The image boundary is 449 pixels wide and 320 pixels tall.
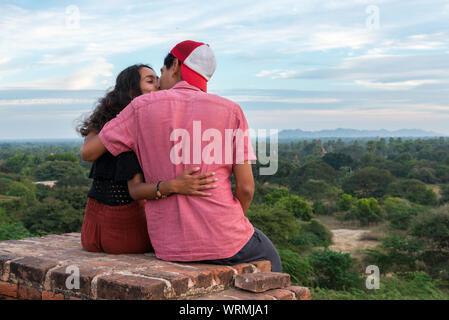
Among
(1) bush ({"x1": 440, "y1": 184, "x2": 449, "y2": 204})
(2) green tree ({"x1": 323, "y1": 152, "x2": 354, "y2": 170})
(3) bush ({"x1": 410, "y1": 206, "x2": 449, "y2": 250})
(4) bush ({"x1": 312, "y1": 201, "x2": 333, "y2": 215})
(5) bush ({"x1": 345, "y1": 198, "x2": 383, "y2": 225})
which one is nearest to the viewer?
(3) bush ({"x1": 410, "y1": 206, "x2": 449, "y2": 250})

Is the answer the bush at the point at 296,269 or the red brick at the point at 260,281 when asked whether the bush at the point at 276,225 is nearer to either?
the bush at the point at 296,269

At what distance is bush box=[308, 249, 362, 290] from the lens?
12.4 metres

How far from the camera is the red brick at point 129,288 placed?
170 cm

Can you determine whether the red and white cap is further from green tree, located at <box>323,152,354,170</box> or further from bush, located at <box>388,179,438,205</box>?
green tree, located at <box>323,152,354,170</box>

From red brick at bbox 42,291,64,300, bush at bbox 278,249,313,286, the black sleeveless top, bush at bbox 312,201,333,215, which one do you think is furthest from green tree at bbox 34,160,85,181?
red brick at bbox 42,291,64,300

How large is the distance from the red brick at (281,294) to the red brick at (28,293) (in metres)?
0.98

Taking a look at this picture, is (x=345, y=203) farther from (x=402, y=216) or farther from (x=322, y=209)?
(x=402, y=216)

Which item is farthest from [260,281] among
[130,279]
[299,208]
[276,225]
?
[299,208]

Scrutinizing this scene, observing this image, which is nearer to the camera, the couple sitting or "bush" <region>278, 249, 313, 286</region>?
the couple sitting

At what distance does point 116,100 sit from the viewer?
2.47m

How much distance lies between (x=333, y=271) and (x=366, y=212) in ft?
32.8

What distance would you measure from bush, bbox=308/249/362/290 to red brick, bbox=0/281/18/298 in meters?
10.9

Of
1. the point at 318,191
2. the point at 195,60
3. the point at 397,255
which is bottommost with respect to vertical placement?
the point at 397,255
